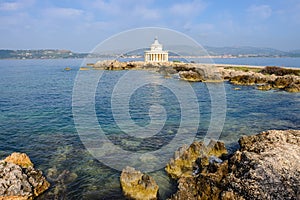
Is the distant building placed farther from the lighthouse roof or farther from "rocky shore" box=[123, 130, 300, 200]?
"rocky shore" box=[123, 130, 300, 200]

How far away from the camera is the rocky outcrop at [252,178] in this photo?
9.05 meters

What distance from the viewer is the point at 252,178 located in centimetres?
969

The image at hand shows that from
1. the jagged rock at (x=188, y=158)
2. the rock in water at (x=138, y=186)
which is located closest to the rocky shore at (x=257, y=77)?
the jagged rock at (x=188, y=158)

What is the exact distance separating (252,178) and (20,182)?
31.3 feet

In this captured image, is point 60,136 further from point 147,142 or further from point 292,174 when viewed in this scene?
point 292,174

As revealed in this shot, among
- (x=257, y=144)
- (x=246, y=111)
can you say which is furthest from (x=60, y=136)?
(x=246, y=111)

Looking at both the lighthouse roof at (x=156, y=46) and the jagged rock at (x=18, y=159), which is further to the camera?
the lighthouse roof at (x=156, y=46)

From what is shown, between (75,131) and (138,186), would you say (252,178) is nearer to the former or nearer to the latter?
(138,186)

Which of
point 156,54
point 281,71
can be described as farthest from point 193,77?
point 156,54

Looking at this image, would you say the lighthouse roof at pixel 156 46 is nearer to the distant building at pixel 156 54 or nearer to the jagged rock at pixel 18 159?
the distant building at pixel 156 54

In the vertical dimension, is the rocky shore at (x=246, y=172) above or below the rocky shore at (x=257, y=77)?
below

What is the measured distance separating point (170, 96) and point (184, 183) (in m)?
26.8

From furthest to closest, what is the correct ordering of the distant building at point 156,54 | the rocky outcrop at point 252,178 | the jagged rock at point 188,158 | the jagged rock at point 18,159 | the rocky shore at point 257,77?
the distant building at point 156,54, the rocky shore at point 257,77, the jagged rock at point 188,158, the jagged rock at point 18,159, the rocky outcrop at point 252,178

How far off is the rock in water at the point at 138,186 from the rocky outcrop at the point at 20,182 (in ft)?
12.1
